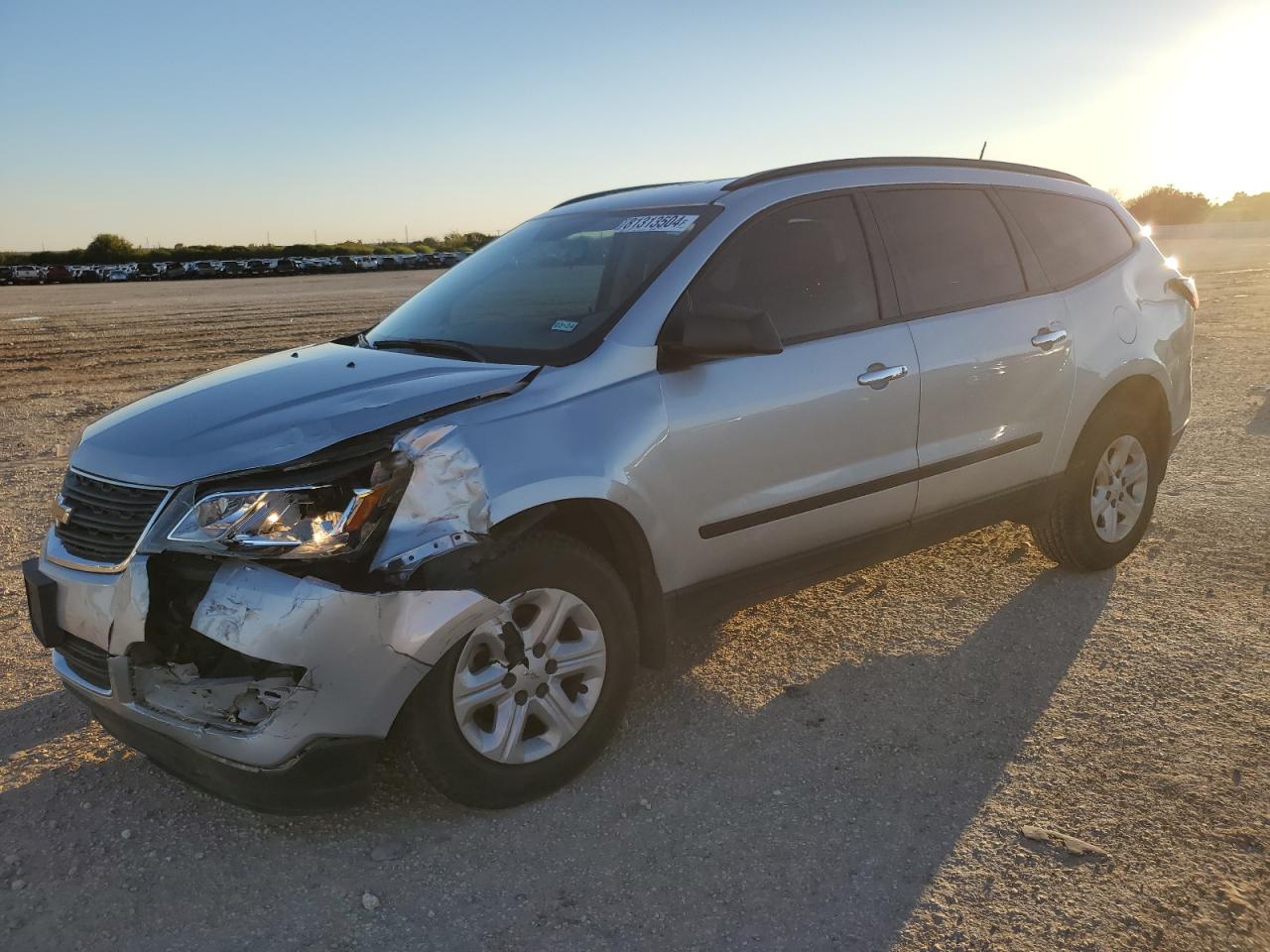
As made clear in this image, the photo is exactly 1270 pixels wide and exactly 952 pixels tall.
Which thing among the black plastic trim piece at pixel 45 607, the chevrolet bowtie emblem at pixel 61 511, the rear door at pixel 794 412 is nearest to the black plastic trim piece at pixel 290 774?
the black plastic trim piece at pixel 45 607

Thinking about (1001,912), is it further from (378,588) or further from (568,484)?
(378,588)

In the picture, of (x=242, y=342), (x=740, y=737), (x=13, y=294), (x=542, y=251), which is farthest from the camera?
(x=13, y=294)

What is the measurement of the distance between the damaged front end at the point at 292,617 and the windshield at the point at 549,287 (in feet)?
2.47

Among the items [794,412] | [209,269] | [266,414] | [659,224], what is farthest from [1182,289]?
[209,269]

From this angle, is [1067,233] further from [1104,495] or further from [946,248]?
[1104,495]

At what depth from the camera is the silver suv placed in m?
2.82

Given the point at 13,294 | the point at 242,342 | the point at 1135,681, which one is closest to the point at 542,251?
the point at 1135,681

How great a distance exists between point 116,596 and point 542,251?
6.95 feet

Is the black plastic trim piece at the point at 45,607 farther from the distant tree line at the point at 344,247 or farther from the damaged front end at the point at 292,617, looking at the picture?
the distant tree line at the point at 344,247

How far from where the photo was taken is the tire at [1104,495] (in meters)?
4.80

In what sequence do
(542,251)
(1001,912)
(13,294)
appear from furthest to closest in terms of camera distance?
(13,294) → (542,251) → (1001,912)

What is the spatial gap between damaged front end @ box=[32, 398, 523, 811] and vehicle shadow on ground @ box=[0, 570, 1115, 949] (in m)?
0.30

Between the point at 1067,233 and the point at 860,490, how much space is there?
1.87 m

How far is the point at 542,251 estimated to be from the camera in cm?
424
